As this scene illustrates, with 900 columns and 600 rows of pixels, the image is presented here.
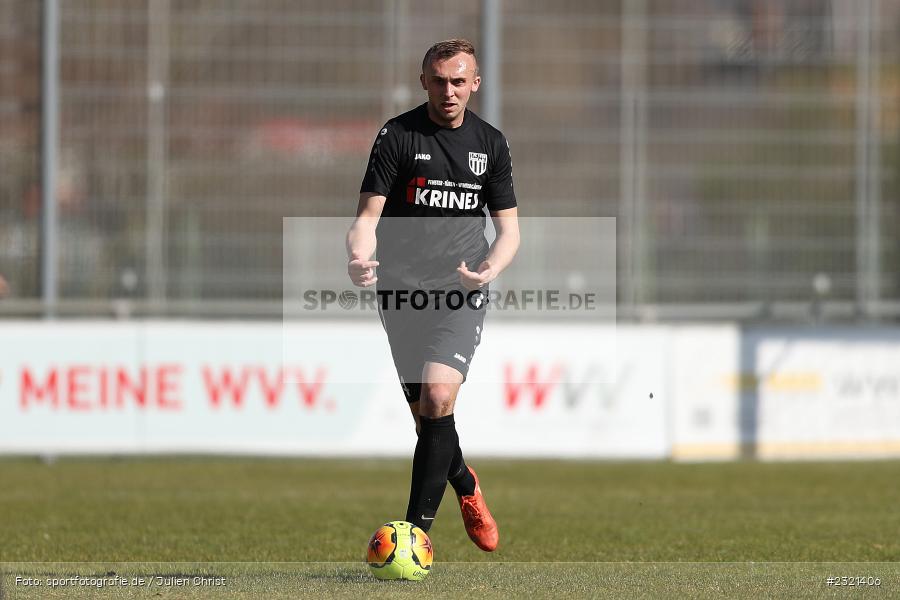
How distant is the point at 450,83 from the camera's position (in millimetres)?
7051

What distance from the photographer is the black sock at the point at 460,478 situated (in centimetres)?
757

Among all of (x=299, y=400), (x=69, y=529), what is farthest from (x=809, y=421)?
(x=69, y=529)

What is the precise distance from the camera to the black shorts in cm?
720

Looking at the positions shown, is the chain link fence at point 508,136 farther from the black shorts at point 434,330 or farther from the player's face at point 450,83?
the player's face at point 450,83

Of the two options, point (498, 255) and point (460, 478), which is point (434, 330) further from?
point (460, 478)

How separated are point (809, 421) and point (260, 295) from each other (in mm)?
4948

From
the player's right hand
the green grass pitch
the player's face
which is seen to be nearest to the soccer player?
the player's face

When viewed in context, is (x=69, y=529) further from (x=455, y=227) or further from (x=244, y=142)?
(x=244, y=142)

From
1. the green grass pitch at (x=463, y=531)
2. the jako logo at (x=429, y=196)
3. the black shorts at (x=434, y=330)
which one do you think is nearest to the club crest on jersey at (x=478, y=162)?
the jako logo at (x=429, y=196)

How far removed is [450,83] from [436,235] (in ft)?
2.17

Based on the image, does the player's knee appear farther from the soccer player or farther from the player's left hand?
the player's left hand

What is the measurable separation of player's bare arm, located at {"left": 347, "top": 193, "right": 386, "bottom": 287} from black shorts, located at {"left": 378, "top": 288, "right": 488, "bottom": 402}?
283 mm

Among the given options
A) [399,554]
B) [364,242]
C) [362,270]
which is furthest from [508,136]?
[399,554]

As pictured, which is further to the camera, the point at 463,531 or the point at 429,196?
the point at 463,531
